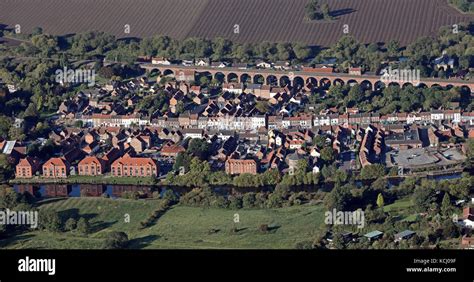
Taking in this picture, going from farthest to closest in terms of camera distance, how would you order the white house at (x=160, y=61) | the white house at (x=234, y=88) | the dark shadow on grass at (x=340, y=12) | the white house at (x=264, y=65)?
the dark shadow on grass at (x=340, y=12) → the white house at (x=160, y=61) → the white house at (x=264, y=65) → the white house at (x=234, y=88)

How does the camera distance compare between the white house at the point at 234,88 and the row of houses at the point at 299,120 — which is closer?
the row of houses at the point at 299,120

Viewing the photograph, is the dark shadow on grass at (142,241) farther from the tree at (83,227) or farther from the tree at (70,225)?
the tree at (70,225)

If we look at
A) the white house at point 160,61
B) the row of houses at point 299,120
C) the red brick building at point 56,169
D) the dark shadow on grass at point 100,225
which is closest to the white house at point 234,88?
Answer: the row of houses at point 299,120

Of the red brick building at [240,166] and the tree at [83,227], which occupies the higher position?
the red brick building at [240,166]

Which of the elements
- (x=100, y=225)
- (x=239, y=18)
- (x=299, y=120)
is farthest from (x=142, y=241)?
(x=239, y=18)

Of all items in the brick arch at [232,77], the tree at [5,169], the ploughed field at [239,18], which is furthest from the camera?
the ploughed field at [239,18]

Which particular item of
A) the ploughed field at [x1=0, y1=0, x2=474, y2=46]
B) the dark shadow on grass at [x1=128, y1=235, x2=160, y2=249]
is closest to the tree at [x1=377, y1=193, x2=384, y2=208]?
the dark shadow on grass at [x1=128, y1=235, x2=160, y2=249]

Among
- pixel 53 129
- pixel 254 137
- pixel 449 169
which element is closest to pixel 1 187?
pixel 53 129
